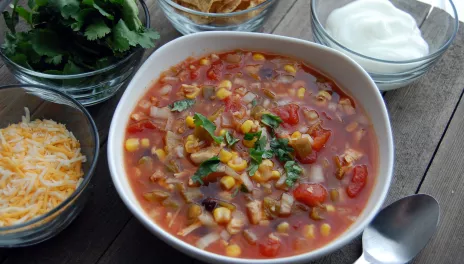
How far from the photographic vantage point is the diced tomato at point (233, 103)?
2600mm

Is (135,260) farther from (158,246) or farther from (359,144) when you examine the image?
(359,144)

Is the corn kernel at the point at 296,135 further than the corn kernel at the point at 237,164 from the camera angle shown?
Yes

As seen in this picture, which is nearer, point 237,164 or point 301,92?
point 237,164

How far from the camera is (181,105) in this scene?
2611 millimetres

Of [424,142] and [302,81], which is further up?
[302,81]

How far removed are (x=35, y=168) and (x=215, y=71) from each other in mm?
1048

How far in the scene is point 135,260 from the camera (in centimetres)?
233

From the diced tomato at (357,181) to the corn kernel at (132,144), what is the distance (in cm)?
101

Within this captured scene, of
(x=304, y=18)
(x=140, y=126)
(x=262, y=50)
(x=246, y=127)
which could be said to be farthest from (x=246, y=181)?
(x=304, y=18)

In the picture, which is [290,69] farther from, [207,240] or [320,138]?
[207,240]

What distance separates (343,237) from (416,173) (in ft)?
2.79

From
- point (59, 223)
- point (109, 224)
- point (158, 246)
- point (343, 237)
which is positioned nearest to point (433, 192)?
point (343, 237)

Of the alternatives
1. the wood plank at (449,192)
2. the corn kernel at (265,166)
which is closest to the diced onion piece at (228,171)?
the corn kernel at (265,166)

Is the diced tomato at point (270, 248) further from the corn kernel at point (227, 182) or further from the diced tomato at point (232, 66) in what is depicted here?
the diced tomato at point (232, 66)
